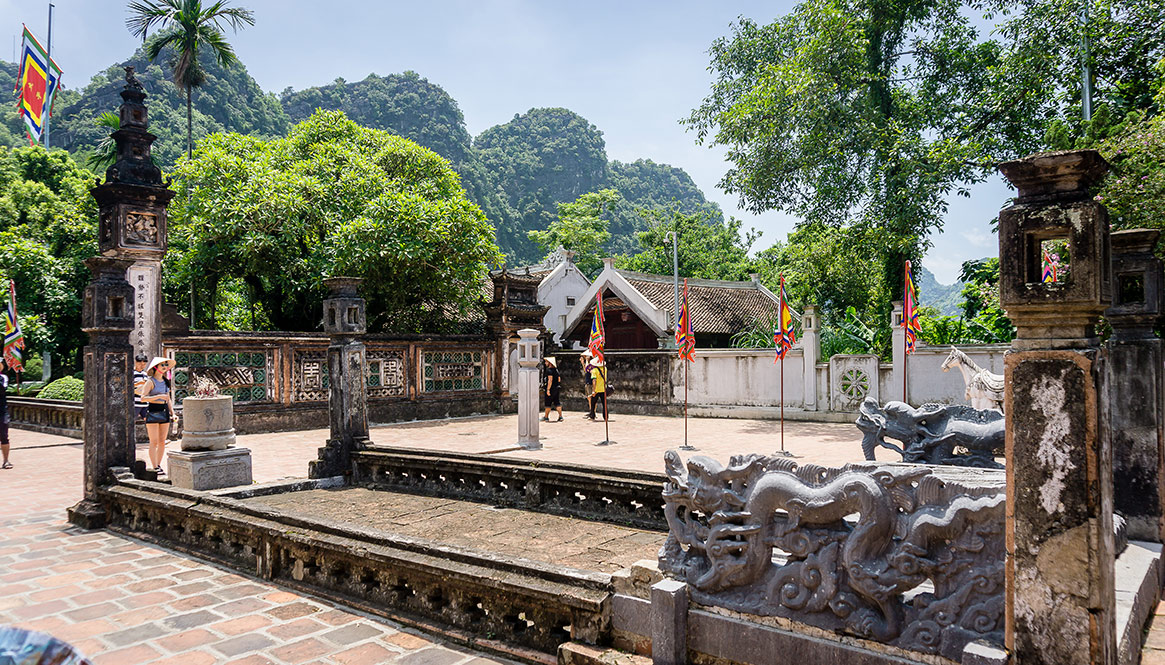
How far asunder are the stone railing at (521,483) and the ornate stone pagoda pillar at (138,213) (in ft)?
21.5

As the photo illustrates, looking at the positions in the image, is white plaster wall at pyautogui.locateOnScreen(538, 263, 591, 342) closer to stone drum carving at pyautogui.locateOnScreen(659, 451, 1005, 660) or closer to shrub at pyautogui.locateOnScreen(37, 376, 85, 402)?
shrub at pyautogui.locateOnScreen(37, 376, 85, 402)

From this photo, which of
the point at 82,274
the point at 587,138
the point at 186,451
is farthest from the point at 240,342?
the point at 587,138

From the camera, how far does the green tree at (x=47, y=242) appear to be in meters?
19.2

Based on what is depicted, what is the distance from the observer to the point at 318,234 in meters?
17.8

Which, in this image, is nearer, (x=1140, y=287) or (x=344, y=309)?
(x=1140, y=287)

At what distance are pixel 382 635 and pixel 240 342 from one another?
1226cm

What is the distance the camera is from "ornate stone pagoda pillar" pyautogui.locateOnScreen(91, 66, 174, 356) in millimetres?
11906

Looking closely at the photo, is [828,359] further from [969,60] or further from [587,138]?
[587,138]

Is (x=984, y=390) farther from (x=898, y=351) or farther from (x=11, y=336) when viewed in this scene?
(x=11, y=336)

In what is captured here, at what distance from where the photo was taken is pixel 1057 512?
7.83 ft

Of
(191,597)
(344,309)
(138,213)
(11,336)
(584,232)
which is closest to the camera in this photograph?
(191,597)

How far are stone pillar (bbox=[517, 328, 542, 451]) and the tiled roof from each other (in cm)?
1152

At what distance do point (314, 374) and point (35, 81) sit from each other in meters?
14.4

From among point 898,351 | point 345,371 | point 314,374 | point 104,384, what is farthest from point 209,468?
point 898,351
